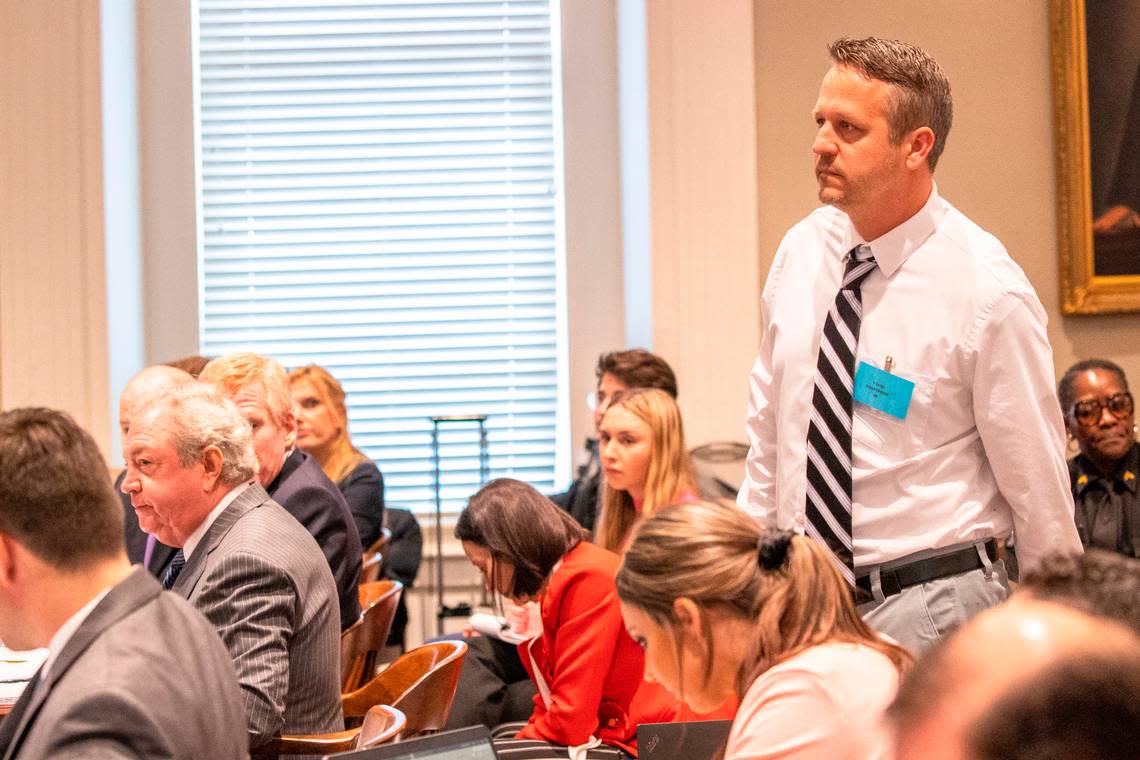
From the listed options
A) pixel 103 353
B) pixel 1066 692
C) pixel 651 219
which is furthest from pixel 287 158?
pixel 1066 692

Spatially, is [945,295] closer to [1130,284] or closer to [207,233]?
[1130,284]

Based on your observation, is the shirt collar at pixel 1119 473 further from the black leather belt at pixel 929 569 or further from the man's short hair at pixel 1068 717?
the man's short hair at pixel 1068 717

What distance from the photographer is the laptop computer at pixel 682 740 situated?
89.4 inches

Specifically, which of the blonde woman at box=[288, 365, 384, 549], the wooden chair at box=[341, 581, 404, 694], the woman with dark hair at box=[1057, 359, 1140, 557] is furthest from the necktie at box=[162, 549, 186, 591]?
the woman with dark hair at box=[1057, 359, 1140, 557]

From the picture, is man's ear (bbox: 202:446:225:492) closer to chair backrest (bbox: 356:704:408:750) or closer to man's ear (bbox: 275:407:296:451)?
chair backrest (bbox: 356:704:408:750)

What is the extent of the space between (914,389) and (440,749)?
1109 millimetres

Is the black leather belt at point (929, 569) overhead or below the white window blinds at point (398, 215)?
below

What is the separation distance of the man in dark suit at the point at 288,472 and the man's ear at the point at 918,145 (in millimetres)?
1903

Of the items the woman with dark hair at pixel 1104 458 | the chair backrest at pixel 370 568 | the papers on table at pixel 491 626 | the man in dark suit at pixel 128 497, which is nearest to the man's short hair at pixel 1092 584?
the man in dark suit at pixel 128 497

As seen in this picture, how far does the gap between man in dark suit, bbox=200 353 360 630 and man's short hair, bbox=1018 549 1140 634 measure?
2953 millimetres

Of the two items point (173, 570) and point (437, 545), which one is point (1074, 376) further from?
point (173, 570)

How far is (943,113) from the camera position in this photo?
247 centimetres

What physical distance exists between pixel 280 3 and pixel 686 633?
17.4 ft

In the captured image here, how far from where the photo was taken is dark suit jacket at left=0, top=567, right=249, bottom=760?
1.55 metres
